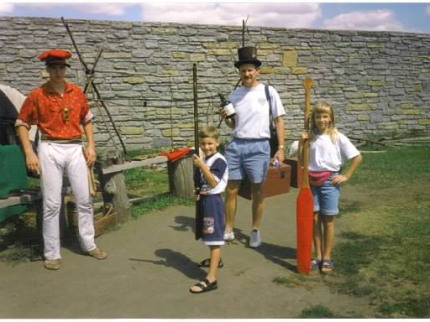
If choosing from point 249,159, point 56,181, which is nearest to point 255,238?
point 249,159

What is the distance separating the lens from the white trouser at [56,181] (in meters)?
4.05

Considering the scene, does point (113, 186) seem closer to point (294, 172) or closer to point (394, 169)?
point (294, 172)

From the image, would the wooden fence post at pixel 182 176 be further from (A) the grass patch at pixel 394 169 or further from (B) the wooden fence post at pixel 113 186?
(A) the grass patch at pixel 394 169

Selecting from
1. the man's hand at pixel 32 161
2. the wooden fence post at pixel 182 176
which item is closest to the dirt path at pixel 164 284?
the man's hand at pixel 32 161

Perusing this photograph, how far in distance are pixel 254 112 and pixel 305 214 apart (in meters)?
1.09

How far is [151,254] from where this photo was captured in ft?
14.8

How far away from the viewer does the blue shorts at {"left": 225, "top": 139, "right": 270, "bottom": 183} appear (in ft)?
14.5

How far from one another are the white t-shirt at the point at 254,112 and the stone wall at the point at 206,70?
539cm

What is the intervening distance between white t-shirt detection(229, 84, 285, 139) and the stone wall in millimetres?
5389

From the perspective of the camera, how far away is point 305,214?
12.6 feet

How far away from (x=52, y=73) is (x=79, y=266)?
1666 mm

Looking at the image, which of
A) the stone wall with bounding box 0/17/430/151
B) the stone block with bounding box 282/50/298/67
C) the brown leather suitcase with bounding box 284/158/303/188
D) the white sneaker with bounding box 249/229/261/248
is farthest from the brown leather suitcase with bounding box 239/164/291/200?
the stone block with bounding box 282/50/298/67

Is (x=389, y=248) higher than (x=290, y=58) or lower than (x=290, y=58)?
lower

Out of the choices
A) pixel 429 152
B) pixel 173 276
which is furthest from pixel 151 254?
pixel 429 152
